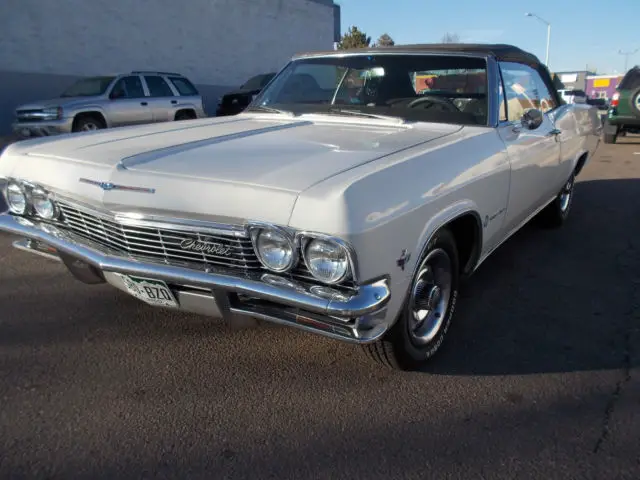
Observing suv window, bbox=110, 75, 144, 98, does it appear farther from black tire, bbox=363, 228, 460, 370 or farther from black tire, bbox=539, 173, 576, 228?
black tire, bbox=363, 228, 460, 370

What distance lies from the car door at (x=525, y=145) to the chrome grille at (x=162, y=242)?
194 centimetres

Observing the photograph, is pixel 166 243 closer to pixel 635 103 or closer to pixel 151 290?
pixel 151 290

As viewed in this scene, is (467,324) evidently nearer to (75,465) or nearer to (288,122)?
(288,122)

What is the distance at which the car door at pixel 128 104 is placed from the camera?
448 inches

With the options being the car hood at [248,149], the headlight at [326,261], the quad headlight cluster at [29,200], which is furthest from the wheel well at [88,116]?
the headlight at [326,261]

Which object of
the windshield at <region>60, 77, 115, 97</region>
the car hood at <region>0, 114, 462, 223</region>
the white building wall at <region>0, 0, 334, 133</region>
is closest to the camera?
the car hood at <region>0, 114, 462, 223</region>

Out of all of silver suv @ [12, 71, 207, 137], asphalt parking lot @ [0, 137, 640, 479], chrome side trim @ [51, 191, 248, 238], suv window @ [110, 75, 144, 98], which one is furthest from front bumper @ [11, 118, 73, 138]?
chrome side trim @ [51, 191, 248, 238]

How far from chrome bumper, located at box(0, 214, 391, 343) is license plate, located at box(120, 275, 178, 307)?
0.06 metres

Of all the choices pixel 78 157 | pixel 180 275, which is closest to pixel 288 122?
pixel 78 157

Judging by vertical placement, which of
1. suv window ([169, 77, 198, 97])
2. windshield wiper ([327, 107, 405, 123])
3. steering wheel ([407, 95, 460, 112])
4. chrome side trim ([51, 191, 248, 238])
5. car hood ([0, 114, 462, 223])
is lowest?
suv window ([169, 77, 198, 97])

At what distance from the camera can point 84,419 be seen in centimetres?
235

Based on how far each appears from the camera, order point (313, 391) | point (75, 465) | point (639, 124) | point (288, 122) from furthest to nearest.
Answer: point (639, 124) < point (288, 122) < point (313, 391) < point (75, 465)

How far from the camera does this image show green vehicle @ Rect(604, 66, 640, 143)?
12531 millimetres

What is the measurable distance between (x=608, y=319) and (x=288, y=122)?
2.44 m
